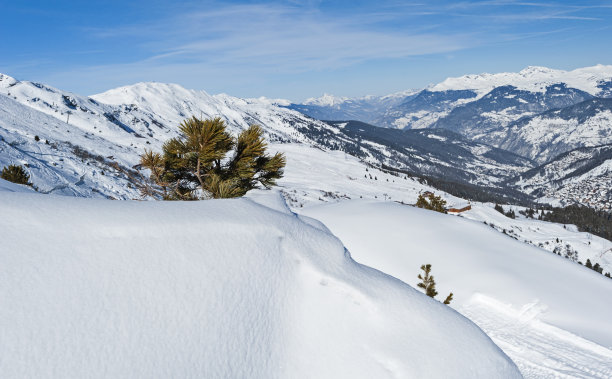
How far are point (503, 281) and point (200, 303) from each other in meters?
8.34

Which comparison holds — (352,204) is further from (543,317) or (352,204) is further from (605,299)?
(605,299)

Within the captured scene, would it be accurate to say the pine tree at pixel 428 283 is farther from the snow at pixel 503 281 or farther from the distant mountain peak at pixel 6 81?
the distant mountain peak at pixel 6 81

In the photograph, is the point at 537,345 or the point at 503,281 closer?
the point at 537,345

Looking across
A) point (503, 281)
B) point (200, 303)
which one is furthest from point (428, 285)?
point (200, 303)

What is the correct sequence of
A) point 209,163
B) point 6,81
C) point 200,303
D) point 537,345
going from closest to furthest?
1. point 200,303
2. point 209,163
3. point 537,345
4. point 6,81

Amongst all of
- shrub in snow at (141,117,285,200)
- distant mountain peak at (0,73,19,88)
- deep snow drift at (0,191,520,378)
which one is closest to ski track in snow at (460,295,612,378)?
deep snow drift at (0,191,520,378)

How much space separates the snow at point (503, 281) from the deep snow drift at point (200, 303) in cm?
426

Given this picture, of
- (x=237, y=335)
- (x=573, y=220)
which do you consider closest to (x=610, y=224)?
(x=573, y=220)

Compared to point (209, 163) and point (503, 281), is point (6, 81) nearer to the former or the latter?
point (209, 163)

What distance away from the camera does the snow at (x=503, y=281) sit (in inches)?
247

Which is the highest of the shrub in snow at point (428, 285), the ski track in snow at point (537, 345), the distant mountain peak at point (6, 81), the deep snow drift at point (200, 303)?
the distant mountain peak at point (6, 81)

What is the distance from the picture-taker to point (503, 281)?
825 centimetres

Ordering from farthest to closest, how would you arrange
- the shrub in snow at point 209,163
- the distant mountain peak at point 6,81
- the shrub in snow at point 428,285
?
the distant mountain peak at point 6,81 → the shrub in snow at point 428,285 → the shrub in snow at point 209,163

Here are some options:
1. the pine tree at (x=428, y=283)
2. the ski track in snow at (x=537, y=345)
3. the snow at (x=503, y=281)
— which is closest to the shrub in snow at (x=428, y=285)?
the pine tree at (x=428, y=283)
